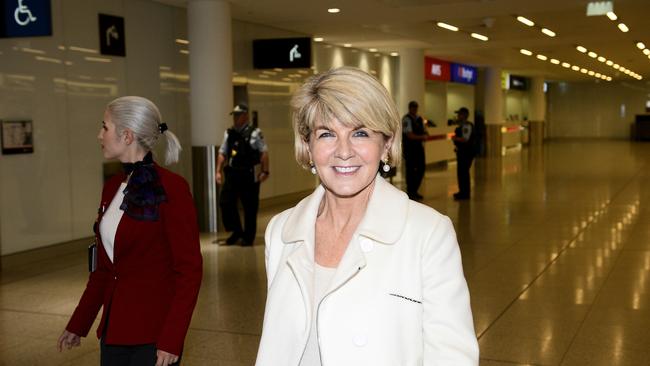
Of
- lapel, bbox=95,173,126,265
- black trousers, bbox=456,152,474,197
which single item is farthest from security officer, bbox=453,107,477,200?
lapel, bbox=95,173,126,265

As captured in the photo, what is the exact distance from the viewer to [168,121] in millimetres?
11859

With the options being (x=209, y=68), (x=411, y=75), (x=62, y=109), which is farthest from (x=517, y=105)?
(x=62, y=109)

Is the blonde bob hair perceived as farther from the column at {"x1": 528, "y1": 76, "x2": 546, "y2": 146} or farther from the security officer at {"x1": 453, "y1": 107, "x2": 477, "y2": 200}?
the column at {"x1": 528, "y1": 76, "x2": 546, "y2": 146}

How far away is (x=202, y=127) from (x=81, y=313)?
28.1 feet

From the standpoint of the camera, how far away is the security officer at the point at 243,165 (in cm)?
961

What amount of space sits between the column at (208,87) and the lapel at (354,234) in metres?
9.49

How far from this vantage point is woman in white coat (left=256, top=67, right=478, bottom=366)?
5.97 ft

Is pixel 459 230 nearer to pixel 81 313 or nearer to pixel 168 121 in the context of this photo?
pixel 168 121

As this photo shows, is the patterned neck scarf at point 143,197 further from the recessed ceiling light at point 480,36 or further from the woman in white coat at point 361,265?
the recessed ceiling light at point 480,36

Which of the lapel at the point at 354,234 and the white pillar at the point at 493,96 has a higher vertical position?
the white pillar at the point at 493,96

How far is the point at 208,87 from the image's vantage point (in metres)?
11.3

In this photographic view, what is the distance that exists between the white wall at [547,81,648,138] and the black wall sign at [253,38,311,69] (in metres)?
36.6

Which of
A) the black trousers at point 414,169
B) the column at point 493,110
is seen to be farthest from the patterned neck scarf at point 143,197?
the column at point 493,110

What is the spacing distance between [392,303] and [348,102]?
507 millimetres
